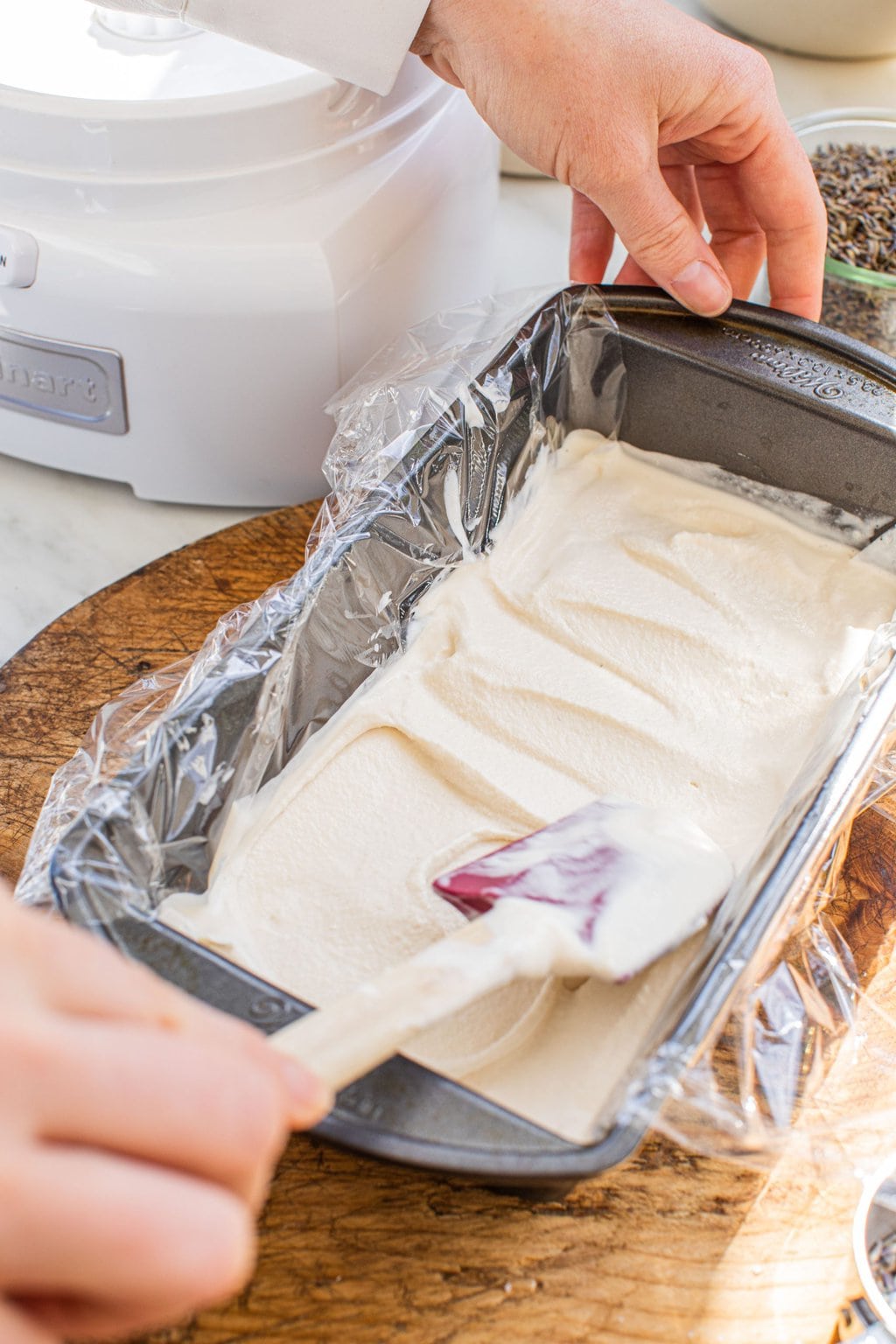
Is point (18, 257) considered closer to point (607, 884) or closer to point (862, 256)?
point (607, 884)

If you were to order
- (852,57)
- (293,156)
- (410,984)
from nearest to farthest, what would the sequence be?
(410,984) → (293,156) → (852,57)

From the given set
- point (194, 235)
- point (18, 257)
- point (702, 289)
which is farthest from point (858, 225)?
point (18, 257)

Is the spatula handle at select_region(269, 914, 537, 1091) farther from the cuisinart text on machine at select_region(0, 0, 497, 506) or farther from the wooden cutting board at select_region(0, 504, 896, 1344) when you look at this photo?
the cuisinart text on machine at select_region(0, 0, 497, 506)

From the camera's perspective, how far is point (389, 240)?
102 centimetres

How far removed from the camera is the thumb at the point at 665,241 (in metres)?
0.96

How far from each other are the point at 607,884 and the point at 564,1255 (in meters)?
0.21

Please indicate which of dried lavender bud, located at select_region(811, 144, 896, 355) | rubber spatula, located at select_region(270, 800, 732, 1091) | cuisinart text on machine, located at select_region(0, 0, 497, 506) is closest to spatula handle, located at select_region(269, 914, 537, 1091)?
rubber spatula, located at select_region(270, 800, 732, 1091)

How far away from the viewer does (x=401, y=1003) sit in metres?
0.57

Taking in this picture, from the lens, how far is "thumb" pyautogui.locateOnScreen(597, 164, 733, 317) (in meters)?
0.96

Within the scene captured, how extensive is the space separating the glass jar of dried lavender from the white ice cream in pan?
276 mm

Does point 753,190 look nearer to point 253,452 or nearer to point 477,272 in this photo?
point 477,272

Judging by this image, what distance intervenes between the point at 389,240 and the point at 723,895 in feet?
1.96

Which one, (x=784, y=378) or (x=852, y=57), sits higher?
(x=852, y=57)

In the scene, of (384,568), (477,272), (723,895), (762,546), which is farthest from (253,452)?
(723,895)
